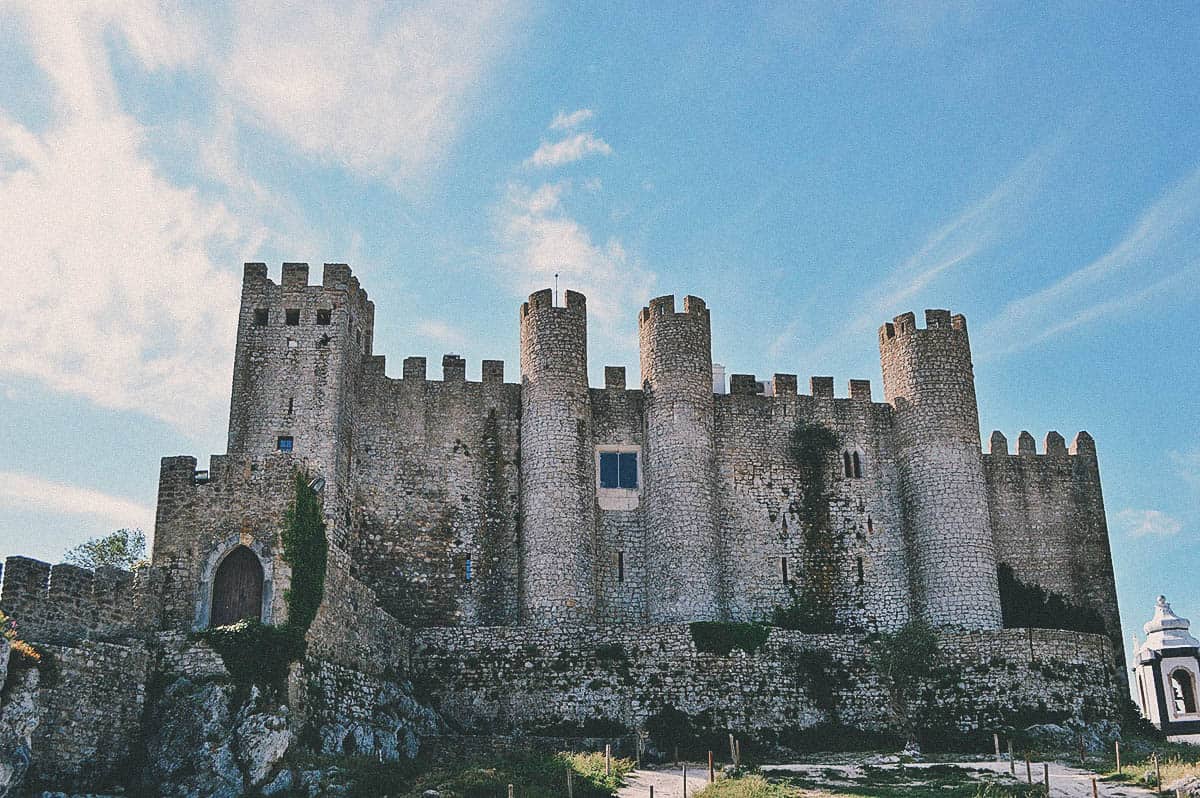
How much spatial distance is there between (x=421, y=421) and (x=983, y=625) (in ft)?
58.7

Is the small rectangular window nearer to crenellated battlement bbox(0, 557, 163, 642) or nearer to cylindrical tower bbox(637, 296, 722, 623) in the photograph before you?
cylindrical tower bbox(637, 296, 722, 623)

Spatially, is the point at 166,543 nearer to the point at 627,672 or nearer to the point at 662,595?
the point at 627,672

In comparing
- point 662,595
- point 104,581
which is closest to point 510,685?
point 662,595

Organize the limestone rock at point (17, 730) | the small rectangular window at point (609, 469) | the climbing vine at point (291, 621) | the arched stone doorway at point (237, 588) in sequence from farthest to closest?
the small rectangular window at point (609, 469), the arched stone doorway at point (237, 588), the climbing vine at point (291, 621), the limestone rock at point (17, 730)

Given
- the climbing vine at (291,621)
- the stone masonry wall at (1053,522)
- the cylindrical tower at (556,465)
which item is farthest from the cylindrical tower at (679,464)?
the climbing vine at (291,621)

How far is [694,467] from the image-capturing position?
122ft

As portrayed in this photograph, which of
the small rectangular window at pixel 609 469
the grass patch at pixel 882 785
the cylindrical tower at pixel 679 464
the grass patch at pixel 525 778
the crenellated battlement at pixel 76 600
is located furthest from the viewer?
the small rectangular window at pixel 609 469

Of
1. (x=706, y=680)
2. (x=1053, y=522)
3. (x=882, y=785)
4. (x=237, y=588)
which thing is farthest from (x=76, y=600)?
(x=1053, y=522)

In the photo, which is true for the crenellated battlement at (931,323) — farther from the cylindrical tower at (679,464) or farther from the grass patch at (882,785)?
the grass patch at (882,785)

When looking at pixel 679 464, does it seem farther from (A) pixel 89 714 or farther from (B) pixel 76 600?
(A) pixel 89 714

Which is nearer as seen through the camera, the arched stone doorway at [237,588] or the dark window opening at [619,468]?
the arched stone doorway at [237,588]

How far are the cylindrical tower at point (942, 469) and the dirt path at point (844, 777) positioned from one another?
26.0ft

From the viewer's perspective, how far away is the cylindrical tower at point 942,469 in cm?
3681

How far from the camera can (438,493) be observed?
122 feet
